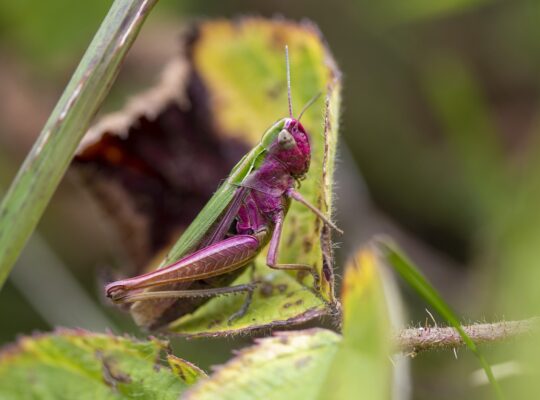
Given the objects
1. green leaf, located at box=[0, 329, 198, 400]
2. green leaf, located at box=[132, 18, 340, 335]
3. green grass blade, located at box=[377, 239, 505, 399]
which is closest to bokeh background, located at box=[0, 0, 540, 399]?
green leaf, located at box=[132, 18, 340, 335]

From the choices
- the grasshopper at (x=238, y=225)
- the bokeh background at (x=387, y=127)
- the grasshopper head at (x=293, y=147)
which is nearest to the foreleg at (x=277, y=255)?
the grasshopper at (x=238, y=225)

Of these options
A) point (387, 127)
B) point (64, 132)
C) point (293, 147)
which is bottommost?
point (387, 127)

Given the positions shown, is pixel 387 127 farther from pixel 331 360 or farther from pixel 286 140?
pixel 331 360

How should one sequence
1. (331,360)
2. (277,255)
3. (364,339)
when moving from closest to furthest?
(364,339) → (331,360) → (277,255)

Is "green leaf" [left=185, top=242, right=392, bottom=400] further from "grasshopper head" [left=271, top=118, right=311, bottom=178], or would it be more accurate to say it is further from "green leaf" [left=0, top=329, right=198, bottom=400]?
"grasshopper head" [left=271, top=118, right=311, bottom=178]

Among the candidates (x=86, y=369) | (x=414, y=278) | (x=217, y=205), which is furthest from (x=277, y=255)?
(x=86, y=369)

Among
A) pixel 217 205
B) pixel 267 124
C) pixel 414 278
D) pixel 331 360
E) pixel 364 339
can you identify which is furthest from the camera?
pixel 267 124

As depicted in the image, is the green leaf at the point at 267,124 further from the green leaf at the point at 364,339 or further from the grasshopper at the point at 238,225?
the green leaf at the point at 364,339
